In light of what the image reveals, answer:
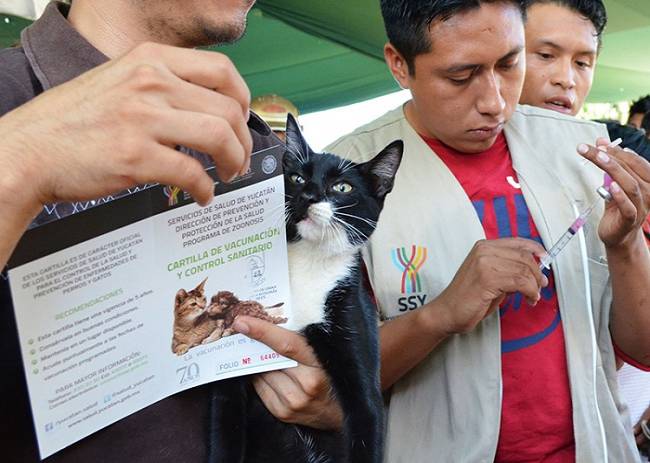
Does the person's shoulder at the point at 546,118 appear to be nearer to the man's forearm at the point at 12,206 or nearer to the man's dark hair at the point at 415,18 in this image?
the man's dark hair at the point at 415,18

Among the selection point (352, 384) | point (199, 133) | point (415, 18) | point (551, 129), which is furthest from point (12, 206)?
point (551, 129)

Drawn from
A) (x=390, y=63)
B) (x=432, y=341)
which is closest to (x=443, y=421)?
(x=432, y=341)

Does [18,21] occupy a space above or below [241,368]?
above

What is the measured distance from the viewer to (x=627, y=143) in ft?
5.67

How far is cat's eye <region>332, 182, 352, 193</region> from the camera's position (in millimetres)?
1063

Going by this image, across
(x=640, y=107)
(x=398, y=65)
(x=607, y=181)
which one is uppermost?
(x=640, y=107)

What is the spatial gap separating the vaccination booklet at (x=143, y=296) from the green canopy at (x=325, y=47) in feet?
9.34

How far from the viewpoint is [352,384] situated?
2.96 ft

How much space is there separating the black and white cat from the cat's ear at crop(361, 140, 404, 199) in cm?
3

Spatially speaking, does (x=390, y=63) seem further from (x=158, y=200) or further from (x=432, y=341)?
(x=158, y=200)

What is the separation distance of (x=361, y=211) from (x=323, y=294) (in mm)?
195

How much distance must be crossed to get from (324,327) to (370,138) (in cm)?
62

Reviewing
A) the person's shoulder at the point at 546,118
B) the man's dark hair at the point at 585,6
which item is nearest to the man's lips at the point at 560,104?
the man's dark hair at the point at 585,6

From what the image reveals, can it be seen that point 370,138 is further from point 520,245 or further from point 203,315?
point 203,315
